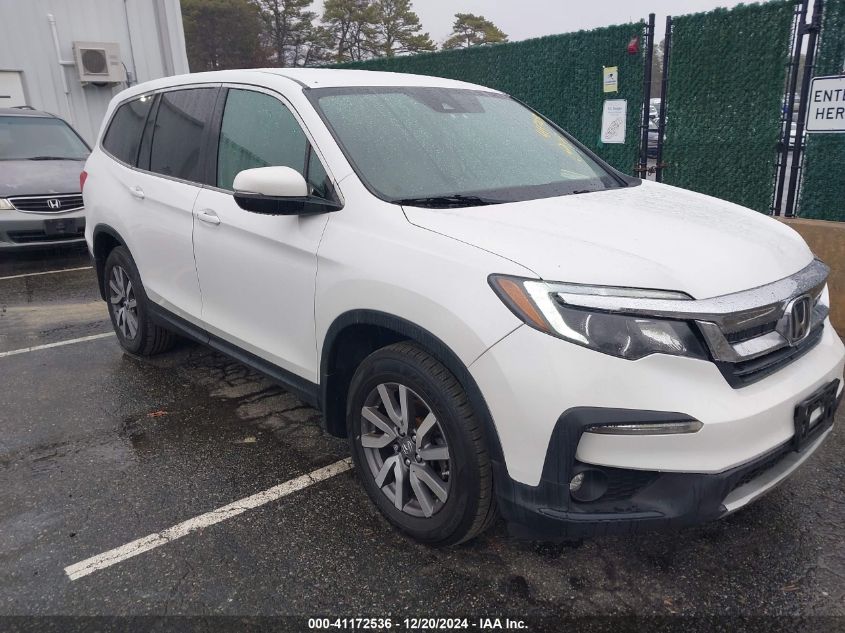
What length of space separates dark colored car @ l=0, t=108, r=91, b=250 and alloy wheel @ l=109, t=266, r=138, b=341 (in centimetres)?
377

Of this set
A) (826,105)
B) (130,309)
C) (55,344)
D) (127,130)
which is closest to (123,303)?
(130,309)

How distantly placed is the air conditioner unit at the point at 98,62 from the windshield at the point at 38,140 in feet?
17.2

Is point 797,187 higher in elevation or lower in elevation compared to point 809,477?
higher

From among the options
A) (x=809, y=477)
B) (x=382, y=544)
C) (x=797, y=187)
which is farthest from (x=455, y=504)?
(x=797, y=187)

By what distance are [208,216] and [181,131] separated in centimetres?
77

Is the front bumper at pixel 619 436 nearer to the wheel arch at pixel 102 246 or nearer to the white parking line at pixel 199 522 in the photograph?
the white parking line at pixel 199 522

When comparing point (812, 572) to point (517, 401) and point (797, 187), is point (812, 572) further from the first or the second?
point (797, 187)

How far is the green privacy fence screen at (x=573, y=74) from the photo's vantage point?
6.89 m

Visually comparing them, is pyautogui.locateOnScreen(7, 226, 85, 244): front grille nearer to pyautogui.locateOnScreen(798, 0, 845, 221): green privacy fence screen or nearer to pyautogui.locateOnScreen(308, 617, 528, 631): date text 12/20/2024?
pyautogui.locateOnScreen(308, 617, 528, 631): date text 12/20/2024

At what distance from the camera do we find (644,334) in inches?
78.4

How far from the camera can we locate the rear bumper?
1972 millimetres

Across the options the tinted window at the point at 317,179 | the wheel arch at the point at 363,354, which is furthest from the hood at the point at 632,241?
the tinted window at the point at 317,179

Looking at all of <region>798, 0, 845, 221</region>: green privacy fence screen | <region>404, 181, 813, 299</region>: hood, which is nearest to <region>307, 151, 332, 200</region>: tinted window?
<region>404, 181, 813, 299</region>: hood

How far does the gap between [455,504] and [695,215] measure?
1470mm
